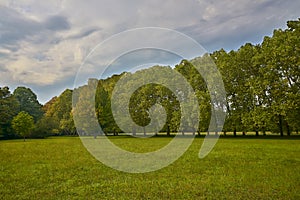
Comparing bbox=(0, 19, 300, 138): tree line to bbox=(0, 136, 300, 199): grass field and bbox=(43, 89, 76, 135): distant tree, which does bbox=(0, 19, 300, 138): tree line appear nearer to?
bbox=(43, 89, 76, 135): distant tree

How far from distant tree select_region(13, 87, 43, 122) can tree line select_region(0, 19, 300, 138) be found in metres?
12.7

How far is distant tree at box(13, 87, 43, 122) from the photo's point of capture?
2956 inches

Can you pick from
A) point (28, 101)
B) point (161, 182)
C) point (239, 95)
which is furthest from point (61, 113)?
point (161, 182)

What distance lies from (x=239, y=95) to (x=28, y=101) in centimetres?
5787

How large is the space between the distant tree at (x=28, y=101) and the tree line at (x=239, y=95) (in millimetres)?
12704

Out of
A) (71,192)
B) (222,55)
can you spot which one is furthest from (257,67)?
(71,192)

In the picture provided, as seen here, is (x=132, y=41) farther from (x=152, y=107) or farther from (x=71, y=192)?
(x=152, y=107)

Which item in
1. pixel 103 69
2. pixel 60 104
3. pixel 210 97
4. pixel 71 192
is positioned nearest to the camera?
pixel 71 192

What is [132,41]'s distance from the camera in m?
16.8

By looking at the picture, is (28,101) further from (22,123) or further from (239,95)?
(239,95)

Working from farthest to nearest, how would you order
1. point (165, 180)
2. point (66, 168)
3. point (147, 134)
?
point (147, 134) < point (66, 168) < point (165, 180)

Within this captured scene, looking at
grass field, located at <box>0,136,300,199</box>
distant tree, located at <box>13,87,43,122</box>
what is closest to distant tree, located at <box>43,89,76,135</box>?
distant tree, located at <box>13,87,43,122</box>

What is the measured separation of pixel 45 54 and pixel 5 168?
1820 centimetres

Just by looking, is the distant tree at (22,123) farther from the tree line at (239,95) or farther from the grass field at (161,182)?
the grass field at (161,182)
